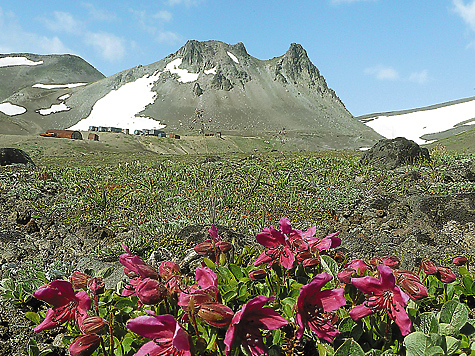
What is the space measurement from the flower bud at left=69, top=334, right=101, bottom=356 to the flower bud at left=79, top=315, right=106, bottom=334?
0.6 inches

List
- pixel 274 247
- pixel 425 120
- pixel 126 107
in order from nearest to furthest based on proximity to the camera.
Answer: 1. pixel 274 247
2. pixel 126 107
3. pixel 425 120

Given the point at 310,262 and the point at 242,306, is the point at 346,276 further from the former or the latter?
the point at 242,306

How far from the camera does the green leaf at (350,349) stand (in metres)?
1.05

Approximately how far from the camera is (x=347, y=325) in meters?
1.22

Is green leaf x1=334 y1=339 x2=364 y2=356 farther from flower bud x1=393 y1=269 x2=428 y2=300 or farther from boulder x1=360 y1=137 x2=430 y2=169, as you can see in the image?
boulder x1=360 y1=137 x2=430 y2=169

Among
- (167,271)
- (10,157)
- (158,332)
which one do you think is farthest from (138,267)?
(10,157)

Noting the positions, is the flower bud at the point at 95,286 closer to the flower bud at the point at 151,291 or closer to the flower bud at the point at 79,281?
the flower bud at the point at 79,281

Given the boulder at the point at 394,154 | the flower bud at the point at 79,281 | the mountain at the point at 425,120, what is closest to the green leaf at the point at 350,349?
the flower bud at the point at 79,281

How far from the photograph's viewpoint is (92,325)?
119cm

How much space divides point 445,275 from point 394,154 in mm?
9306

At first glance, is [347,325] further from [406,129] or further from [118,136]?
[406,129]

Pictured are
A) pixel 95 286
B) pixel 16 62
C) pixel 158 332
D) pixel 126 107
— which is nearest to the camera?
pixel 158 332

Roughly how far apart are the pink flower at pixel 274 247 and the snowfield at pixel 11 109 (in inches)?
4219

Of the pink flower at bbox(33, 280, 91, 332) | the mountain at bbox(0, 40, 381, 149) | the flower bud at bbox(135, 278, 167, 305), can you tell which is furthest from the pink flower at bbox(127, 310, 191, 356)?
the mountain at bbox(0, 40, 381, 149)
